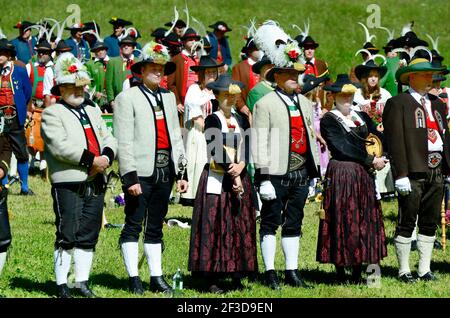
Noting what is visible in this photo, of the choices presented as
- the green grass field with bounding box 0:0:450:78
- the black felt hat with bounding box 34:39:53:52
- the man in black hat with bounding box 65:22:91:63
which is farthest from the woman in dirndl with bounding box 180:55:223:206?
the green grass field with bounding box 0:0:450:78

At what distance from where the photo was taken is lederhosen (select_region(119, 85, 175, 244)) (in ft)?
29.7

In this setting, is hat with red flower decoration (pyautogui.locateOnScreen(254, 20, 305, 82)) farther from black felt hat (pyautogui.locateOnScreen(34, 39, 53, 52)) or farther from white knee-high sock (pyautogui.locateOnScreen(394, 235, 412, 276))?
black felt hat (pyautogui.locateOnScreen(34, 39, 53, 52))

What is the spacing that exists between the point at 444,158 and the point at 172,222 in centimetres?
410

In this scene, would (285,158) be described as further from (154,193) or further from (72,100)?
(72,100)

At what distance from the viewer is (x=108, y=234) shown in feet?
39.9

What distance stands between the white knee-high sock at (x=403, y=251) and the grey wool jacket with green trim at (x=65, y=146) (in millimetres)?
2995

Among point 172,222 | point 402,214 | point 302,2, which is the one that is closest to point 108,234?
point 172,222

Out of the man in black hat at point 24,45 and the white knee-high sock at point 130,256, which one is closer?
the white knee-high sock at point 130,256

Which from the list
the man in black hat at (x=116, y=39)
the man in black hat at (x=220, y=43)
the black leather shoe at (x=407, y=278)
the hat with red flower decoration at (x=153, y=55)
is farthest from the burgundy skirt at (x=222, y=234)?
the man in black hat at (x=220, y=43)

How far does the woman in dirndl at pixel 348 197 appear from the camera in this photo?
31.4 feet

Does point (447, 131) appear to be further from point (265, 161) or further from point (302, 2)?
point (302, 2)

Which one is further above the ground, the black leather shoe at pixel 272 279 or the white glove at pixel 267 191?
the white glove at pixel 267 191

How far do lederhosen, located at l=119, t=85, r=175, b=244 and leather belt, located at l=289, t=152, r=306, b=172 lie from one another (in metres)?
1.12

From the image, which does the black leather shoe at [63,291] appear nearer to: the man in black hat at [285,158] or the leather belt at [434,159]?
→ the man in black hat at [285,158]
